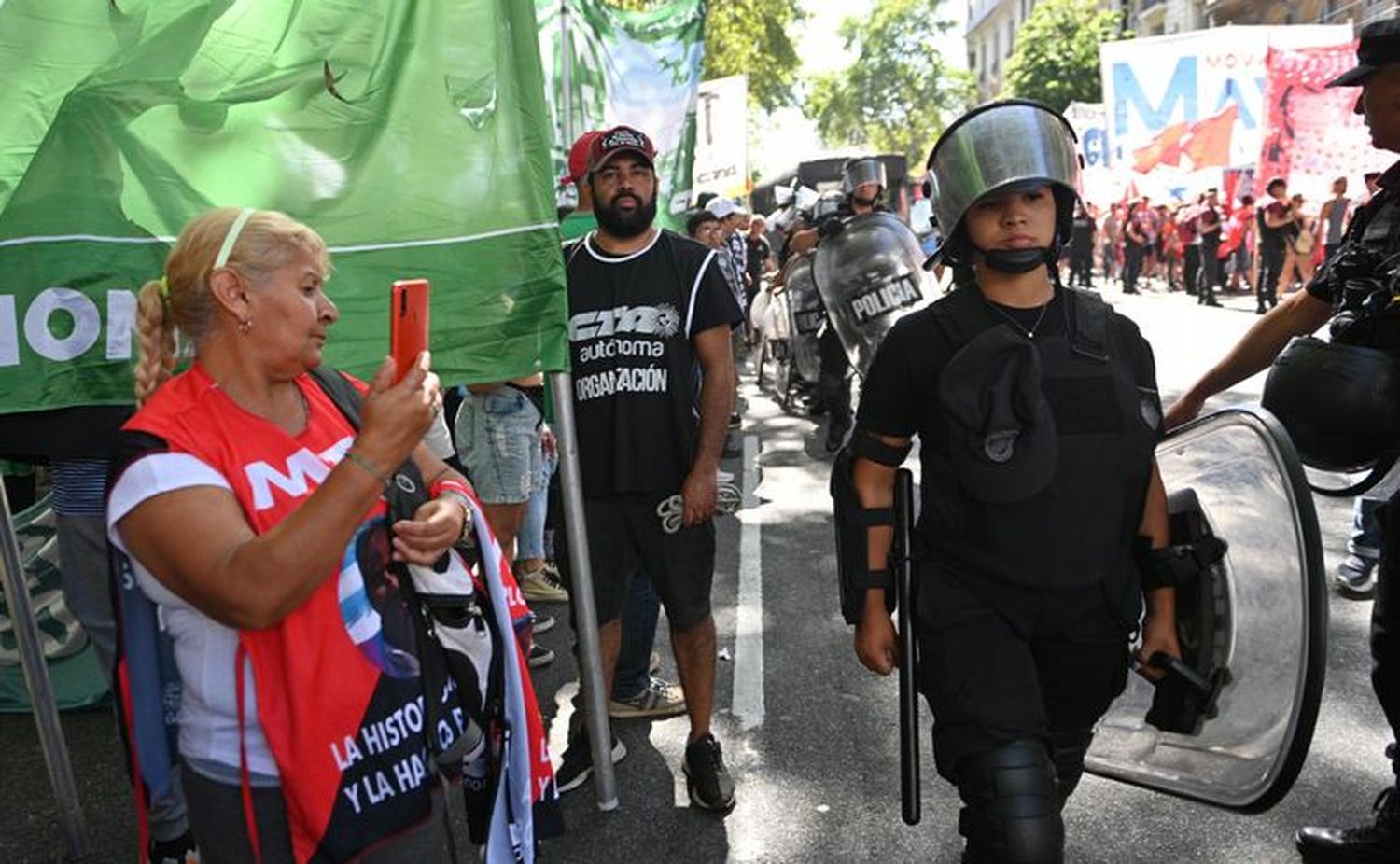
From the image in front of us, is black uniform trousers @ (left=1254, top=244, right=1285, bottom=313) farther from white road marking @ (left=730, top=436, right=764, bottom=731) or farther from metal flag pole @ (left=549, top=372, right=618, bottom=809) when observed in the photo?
metal flag pole @ (left=549, top=372, right=618, bottom=809)

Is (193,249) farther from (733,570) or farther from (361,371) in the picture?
(733,570)

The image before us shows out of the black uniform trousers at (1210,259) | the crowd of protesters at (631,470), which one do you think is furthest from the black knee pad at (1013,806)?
the black uniform trousers at (1210,259)

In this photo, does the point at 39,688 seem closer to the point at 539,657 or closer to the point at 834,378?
the point at 539,657

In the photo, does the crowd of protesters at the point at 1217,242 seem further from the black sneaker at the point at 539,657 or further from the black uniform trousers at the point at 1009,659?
the black uniform trousers at the point at 1009,659

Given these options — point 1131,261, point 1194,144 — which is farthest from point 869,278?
point 1131,261

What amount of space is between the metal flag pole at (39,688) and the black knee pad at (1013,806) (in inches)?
93.1

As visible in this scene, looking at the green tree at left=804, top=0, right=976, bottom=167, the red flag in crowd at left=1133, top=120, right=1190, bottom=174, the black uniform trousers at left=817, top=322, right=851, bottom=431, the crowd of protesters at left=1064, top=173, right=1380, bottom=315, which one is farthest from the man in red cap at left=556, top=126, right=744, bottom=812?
the green tree at left=804, top=0, right=976, bottom=167

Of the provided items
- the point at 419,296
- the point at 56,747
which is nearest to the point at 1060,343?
the point at 419,296

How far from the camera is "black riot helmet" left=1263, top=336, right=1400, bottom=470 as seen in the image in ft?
8.71

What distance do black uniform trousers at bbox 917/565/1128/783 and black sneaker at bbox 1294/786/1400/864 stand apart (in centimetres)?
105

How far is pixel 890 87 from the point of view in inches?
3100

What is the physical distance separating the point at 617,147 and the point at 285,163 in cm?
98

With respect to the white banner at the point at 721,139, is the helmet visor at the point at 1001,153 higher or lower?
lower

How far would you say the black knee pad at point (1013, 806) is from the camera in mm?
2143
